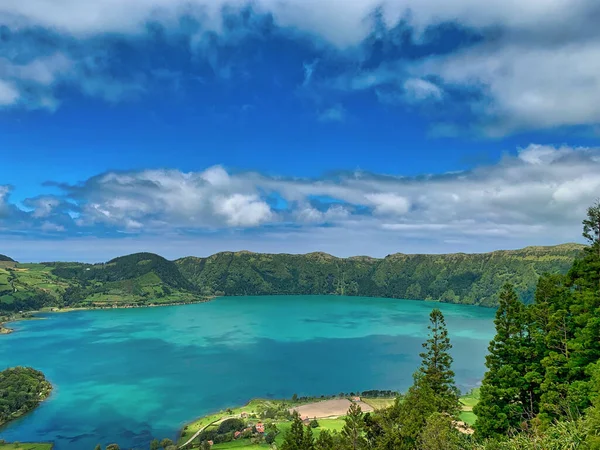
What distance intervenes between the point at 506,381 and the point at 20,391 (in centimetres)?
9122

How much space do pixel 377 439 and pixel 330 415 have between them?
42.2 meters

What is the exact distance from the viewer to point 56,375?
103 m

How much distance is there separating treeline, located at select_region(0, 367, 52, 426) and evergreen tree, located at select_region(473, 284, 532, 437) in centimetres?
8167

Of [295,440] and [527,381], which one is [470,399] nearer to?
[527,381]

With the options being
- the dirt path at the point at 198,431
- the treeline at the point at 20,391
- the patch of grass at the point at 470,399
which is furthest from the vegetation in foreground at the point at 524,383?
the treeline at the point at 20,391

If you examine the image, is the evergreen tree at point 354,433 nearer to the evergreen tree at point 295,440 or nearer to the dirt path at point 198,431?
the evergreen tree at point 295,440

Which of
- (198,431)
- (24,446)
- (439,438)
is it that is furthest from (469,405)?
(24,446)

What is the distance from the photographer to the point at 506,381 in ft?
94.6

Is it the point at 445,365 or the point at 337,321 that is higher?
the point at 445,365

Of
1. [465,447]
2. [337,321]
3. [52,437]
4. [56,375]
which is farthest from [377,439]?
[337,321]

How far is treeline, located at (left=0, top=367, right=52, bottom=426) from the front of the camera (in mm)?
75500

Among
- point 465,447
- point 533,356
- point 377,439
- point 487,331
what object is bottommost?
point 487,331

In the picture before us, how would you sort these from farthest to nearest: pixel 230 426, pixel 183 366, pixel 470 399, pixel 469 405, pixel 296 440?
pixel 183 366
pixel 470 399
pixel 469 405
pixel 230 426
pixel 296 440

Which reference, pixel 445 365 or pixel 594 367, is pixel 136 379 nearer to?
pixel 445 365
